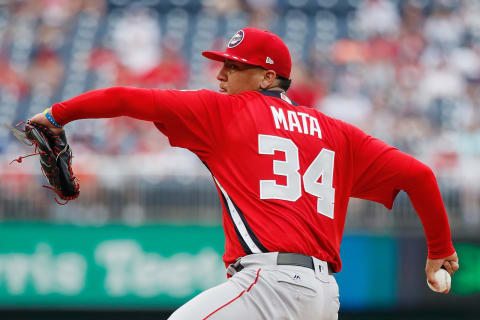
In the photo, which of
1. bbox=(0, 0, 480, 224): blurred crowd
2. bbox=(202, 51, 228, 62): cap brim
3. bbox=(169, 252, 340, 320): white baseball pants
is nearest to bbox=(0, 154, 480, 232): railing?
bbox=(0, 0, 480, 224): blurred crowd

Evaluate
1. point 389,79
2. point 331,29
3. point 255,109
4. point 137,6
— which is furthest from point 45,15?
point 255,109

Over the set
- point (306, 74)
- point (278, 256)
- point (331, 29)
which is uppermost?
point (331, 29)

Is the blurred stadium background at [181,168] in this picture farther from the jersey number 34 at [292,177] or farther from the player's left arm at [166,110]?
the player's left arm at [166,110]

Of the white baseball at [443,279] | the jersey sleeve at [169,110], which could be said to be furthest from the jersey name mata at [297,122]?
the white baseball at [443,279]

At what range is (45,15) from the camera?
14.1m

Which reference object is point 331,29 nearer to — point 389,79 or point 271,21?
point 271,21

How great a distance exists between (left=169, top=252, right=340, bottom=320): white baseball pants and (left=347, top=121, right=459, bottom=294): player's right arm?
0.68 m

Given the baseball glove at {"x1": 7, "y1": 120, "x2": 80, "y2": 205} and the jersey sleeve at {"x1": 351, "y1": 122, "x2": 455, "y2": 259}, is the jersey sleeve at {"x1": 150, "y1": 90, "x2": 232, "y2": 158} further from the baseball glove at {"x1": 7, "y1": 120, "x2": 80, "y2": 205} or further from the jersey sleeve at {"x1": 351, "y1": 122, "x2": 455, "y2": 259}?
the jersey sleeve at {"x1": 351, "y1": 122, "x2": 455, "y2": 259}

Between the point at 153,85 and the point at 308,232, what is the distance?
27.4 feet

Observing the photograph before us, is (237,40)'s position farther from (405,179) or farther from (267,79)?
(405,179)

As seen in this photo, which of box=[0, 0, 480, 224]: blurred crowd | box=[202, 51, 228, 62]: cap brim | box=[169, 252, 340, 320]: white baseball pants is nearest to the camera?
box=[169, 252, 340, 320]: white baseball pants

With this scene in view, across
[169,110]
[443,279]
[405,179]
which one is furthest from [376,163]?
[169,110]

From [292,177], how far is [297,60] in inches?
358

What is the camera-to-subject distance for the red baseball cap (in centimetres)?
388
